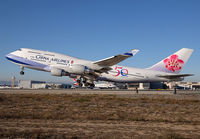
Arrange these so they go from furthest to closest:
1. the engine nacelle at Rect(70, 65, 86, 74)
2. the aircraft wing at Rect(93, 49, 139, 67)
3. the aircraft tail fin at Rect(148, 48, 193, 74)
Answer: the aircraft tail fin at Rect(148, 48, 193, 74) → the engine nacelle at Rect(70, 65, 86, 74) → the aircraft wing at Rect(93, 49, 139, 67)

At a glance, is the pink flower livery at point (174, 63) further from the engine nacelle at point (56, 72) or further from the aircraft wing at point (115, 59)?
the engine nacelle at point (56, 72)

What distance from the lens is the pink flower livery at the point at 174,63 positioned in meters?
46.1

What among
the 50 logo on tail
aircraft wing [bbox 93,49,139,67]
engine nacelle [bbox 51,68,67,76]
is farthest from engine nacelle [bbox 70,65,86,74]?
the 50 logo on tail

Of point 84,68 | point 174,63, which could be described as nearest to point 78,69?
point 84,68

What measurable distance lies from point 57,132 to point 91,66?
2920 cm

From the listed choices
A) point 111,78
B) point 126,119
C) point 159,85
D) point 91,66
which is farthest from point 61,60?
point 159,85

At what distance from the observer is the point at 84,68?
35.9m

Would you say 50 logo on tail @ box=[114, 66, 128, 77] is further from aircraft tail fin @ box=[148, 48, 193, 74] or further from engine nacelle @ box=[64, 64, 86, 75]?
engine nacelle @ box=[64, 64, 86, 75]

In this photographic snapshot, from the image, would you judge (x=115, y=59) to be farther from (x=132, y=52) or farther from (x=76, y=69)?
(x=76, y=69)

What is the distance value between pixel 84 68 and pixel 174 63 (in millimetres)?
21373

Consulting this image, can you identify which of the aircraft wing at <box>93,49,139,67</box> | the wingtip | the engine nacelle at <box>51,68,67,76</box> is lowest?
the engine nacelle at <box>51,68,67,76</box>

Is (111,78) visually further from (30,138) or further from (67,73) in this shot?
(30,138)

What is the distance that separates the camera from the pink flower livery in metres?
46.1

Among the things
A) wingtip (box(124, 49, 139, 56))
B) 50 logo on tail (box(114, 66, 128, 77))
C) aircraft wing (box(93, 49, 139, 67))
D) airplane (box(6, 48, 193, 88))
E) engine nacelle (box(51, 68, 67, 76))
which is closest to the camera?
wingtip (box(124, 49, 139, 56))
